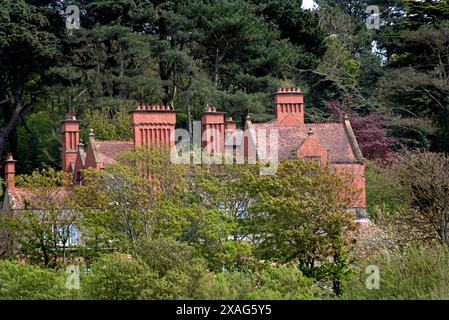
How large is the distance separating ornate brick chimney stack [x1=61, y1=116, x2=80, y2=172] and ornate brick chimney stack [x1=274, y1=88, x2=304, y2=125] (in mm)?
8971

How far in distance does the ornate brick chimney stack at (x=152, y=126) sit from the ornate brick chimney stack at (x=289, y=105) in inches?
224

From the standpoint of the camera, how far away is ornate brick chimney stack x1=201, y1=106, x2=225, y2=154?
51.7m

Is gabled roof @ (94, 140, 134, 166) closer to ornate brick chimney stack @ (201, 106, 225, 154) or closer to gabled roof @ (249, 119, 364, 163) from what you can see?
ornate brick chimney stack @ (201, 106, 225, 154)

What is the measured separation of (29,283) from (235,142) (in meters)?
17.1

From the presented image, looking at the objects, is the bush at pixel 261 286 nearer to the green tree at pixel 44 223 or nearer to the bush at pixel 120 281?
the bush at pixel 120 281

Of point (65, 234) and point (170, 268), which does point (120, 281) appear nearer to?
point (170, 268)

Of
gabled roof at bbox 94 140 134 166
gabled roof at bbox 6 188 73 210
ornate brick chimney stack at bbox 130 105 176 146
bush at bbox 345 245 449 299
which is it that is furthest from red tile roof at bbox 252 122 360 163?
bush at bbox 345 245 449 299

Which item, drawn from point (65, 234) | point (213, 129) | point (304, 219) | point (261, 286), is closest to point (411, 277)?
point (261, 286)

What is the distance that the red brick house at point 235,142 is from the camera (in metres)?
50.9

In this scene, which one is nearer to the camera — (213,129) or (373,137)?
(213,129)

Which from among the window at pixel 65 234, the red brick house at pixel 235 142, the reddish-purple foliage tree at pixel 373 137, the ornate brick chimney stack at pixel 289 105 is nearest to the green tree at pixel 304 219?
the window at pixel 65 234

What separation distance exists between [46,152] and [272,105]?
1129 cm

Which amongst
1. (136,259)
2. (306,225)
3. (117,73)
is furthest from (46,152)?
(136,259)

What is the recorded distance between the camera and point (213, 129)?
5212 centimetres
